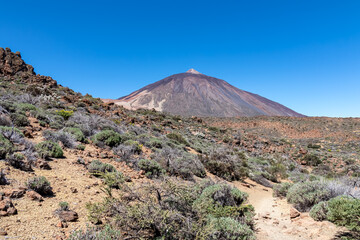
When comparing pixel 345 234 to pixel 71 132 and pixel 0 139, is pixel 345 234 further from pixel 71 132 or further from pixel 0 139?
pixel 71 132

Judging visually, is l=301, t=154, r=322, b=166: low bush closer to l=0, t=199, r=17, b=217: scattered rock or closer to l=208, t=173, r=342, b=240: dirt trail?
l=208, t=173, r=342, b=240: dirt trail

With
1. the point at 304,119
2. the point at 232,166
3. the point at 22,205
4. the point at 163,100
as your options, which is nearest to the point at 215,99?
the point at 163,100

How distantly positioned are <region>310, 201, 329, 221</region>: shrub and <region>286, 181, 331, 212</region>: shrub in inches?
19.2

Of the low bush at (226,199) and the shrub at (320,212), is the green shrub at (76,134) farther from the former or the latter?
the shrub at (320,212)

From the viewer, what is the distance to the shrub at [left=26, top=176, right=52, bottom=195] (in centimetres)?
359

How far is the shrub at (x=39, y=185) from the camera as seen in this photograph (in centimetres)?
359

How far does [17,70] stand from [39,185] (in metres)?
24.5

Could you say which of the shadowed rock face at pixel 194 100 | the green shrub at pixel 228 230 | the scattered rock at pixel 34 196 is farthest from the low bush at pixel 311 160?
the shadowed rock face at pixel 194 100

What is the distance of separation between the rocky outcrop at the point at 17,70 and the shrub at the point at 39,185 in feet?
59.6

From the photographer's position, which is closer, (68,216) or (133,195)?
(133,195)

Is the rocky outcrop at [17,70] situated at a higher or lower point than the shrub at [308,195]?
higher

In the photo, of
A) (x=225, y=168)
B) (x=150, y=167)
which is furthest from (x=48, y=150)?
(x=225, y=168)

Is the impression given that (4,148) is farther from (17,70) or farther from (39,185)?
(17,70)

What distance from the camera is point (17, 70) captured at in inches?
859
